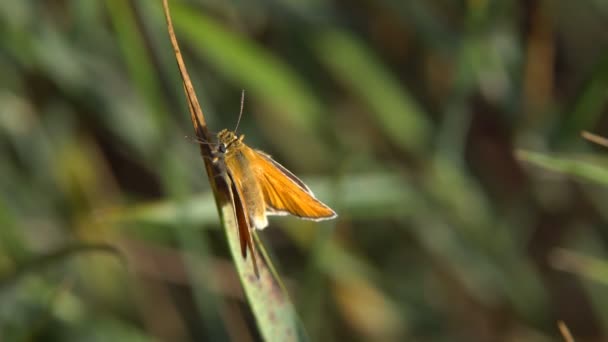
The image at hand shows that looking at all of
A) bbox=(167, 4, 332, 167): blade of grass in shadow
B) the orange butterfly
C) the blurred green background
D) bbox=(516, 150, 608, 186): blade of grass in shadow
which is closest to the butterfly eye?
the orange butterfly

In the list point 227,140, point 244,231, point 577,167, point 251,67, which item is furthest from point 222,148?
point 251,67

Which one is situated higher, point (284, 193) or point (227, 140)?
point (227, 140)

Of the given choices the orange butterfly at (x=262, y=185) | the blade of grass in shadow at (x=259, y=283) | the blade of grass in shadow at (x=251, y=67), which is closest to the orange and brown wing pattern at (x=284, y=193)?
the orange butterfly at (x=262, y=185)

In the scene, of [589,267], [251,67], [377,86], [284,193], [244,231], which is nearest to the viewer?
[244,231]

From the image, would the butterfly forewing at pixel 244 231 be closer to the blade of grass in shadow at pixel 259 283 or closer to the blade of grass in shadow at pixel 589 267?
the blade of grass in shadow at pixel 259 283

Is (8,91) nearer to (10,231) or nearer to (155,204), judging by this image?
(10,231)

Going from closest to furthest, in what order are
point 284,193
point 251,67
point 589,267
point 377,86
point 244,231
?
point 244,231, point 284,193, point 589,267, point 251,67, point 377,86

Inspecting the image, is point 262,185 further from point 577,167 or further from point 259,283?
point 577,167

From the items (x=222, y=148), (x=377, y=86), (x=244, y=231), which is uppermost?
(x=377, y=86)

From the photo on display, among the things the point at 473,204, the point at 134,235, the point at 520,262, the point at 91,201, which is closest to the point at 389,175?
the point at 473,204
